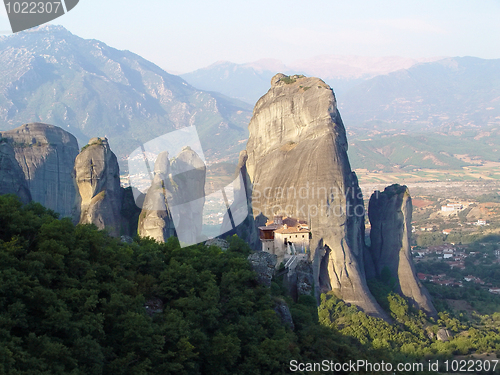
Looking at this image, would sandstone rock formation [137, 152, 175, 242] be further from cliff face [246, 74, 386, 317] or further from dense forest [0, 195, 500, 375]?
dense forest [0, 195, 500, 375]

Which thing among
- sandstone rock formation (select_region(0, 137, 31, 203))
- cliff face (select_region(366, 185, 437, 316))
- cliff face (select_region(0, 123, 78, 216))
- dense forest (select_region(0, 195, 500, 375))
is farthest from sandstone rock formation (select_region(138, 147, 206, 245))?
dense forest (select_region(0, 195, 500, 375))

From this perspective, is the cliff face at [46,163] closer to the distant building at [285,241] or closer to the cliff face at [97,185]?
the cliff face at [97,185]

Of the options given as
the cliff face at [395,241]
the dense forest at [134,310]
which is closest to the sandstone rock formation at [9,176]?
the dense forest at [134,310]

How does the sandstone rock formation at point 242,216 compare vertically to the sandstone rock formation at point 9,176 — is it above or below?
below

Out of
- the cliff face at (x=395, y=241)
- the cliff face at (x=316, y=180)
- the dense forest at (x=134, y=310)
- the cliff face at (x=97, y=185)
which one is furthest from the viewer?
the cliff face at (x=395, y=241)

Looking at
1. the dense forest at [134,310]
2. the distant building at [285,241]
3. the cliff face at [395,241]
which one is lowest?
the cliff face at [395,241]

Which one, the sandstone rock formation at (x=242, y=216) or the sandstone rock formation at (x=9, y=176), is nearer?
the sandstone rock formation at (x=9, y=176)
